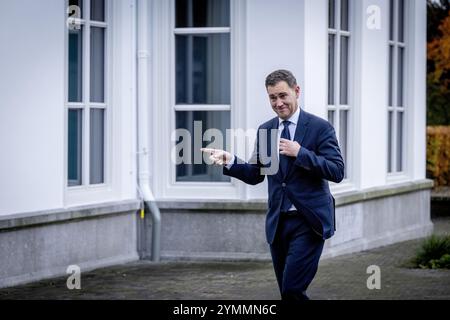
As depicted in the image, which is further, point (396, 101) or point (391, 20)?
point (396, 101)

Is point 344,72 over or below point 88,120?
over

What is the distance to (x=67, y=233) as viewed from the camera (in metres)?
11.0

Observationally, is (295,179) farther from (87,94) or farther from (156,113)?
(156,113)

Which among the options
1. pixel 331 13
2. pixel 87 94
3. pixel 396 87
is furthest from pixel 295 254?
pixel 396 87

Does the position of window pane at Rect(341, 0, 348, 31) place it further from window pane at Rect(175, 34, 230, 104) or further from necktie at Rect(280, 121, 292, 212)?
necktie at Rect(280, 121, 292, 212)

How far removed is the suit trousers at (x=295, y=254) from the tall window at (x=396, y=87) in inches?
295

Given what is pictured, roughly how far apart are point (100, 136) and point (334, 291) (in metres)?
3.38

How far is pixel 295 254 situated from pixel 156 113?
536 centimetres

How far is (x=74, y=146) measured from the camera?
11453 millimetres

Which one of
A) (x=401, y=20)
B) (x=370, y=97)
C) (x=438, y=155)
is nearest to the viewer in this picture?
(x=370, y=97)

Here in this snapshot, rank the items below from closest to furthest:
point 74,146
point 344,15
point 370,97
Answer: point 74,146 < point 344,15 < point 370,97
